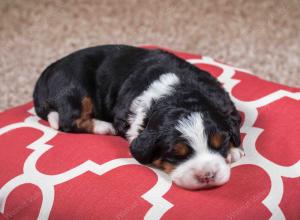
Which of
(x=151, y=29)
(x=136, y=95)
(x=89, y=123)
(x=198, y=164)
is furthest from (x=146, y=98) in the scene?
(x=151, y=29)

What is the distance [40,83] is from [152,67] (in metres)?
0.95

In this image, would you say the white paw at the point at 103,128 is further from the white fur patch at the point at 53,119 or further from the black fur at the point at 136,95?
the white fur patch at the point at 53,119

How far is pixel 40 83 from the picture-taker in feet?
12.1

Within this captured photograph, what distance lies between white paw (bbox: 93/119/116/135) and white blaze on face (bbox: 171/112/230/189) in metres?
0.85

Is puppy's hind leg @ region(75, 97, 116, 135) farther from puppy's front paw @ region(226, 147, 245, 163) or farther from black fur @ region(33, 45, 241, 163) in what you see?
puppy's front paw @ region(226, 147, 245, 163)

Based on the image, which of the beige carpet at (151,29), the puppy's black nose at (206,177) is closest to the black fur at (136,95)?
the puppy's black nose at (206,177)

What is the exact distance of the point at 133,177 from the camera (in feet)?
8.56

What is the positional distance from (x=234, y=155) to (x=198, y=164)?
36 cm

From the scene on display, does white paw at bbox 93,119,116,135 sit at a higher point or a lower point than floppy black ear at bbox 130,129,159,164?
lower

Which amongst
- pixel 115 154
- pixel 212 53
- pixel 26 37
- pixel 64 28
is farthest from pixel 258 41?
pixel 115 154

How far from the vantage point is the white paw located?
3.29m

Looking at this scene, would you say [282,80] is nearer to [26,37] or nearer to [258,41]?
[258,41]

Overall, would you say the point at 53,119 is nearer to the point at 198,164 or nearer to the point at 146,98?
the point at 146,98

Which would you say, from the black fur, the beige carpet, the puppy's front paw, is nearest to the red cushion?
the puppy's front paw
